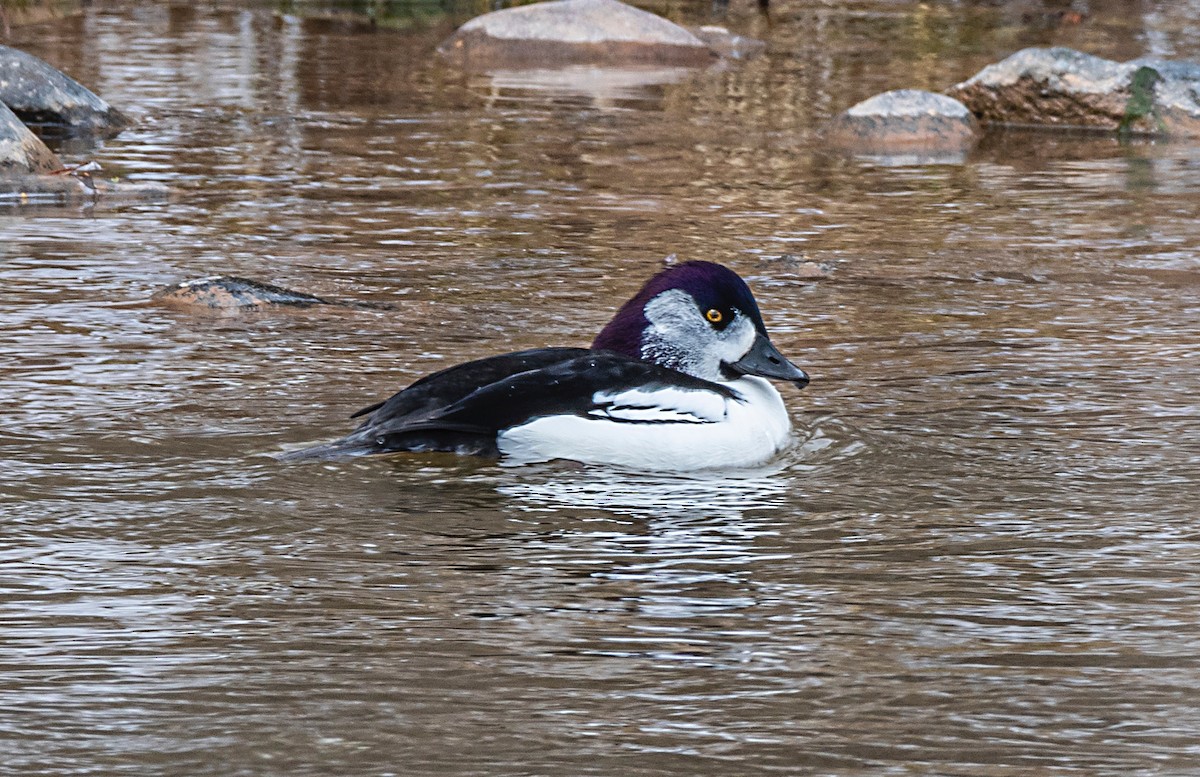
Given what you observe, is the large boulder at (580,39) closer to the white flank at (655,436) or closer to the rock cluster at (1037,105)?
the rock cluster at (1037,105)

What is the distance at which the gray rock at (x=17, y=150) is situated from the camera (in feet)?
37.9

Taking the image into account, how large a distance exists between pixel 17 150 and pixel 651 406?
709 cm

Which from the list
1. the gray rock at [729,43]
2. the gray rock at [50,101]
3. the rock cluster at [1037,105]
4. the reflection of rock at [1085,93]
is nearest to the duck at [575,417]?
the rock cluster at [1037,105]

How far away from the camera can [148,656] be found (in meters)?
4.12

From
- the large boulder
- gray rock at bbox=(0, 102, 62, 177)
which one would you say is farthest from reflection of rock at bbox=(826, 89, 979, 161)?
gray rock at bbox=(0, 102, 62, 177)

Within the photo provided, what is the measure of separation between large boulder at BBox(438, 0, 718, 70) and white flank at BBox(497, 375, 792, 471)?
1400cm

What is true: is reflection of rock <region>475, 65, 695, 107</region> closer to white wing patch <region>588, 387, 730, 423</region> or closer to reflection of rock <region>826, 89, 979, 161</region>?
reflection of rock <region>826, 89, 979, 161</region>

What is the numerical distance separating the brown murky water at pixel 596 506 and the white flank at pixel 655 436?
0.09 meters

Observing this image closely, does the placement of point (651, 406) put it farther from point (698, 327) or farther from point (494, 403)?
point (698, 327)

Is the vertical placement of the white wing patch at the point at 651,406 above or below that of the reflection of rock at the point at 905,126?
below

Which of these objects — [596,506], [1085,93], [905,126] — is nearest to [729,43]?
[1085,93]

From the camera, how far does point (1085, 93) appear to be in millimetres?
15070

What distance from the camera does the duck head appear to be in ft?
20.3

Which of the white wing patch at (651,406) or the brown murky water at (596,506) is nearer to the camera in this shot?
the brown murky water at (596,506)
